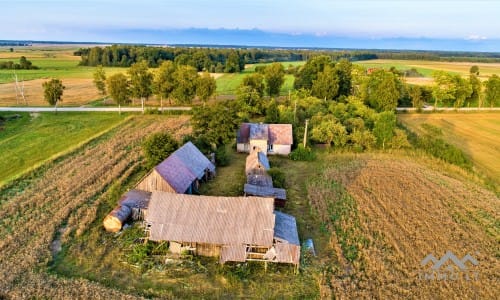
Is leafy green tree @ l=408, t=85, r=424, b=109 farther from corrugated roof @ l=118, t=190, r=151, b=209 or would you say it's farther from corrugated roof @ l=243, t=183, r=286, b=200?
corrugated roof @ l=118, t=190, r=151, b=209

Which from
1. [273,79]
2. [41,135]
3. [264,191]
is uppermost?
[273,79]

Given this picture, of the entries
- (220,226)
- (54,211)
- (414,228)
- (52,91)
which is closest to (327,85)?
(414,228)

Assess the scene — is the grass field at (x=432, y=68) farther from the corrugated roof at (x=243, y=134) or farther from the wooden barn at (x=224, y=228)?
the wooden barn at (x=224, y=228)

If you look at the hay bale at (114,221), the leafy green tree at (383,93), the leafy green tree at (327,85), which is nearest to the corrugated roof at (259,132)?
the hay bale at (114,221)

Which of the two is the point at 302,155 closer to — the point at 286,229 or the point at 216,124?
the point at 216,124

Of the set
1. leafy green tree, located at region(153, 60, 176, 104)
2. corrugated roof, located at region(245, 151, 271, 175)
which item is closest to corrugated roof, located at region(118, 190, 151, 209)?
corrugated roof, located at region(245, 151, 271, 175)

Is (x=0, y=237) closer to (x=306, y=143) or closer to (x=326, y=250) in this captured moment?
(x=326, y=250)

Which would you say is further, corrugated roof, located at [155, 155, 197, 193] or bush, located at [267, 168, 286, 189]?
bush, located at [267, 168, 286, 189]
